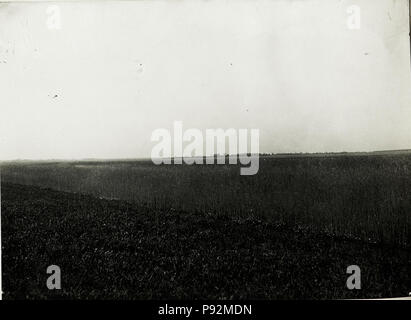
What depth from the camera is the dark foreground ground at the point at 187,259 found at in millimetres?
6438

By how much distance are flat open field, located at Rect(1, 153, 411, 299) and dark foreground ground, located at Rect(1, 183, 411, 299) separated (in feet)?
0.09

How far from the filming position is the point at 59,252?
7484 mm

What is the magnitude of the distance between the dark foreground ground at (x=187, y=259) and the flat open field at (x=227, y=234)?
0.03 metres

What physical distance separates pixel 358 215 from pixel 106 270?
22.6 ft

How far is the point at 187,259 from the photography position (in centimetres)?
726

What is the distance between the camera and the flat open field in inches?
258

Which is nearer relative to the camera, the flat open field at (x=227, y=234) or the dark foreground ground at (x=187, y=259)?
the dark foreground ground at (x=187, y=259)

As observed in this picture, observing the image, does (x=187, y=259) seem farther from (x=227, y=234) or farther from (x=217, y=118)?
(x=217, y=118)

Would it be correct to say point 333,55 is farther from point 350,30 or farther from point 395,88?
point 395,88

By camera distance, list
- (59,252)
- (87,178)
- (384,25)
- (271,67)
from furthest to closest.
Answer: (87,178)
(271,67)
(384,25)
(59,252)

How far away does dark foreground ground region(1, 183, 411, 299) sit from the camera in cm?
644

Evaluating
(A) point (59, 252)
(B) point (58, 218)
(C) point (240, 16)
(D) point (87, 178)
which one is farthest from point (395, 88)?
(D) point (87, 178)

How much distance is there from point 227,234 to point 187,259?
154cm

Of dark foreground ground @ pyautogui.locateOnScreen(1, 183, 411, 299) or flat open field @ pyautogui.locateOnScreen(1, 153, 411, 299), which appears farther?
flat open field @ pyautogui.locateOnScreen(1, 153, 411, 299)
